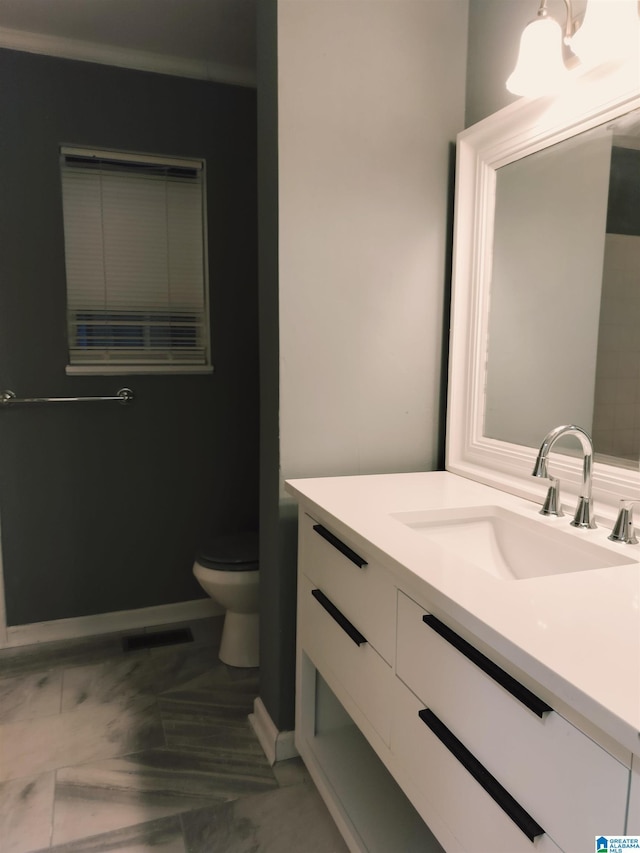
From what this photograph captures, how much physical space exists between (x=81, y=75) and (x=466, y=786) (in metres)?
2.63

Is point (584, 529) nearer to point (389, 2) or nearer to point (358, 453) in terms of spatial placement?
point (358, 453)

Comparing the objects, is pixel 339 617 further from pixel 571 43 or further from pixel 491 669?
pixel 571 43

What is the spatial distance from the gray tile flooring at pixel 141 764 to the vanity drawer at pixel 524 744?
33.0 inches

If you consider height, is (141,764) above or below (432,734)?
below

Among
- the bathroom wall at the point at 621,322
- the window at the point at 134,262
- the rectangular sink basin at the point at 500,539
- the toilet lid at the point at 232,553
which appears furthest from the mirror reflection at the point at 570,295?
the window at the point at 134,262

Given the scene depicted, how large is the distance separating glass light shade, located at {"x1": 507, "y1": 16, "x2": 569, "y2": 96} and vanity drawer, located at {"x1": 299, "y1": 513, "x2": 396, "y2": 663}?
1.10 metres

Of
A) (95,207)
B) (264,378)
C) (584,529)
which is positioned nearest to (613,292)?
(584,529)

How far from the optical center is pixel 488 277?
1.75 meters

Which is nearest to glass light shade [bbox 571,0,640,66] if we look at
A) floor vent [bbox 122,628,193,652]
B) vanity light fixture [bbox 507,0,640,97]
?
vanity light fixture [bbox 507,0,640,97]

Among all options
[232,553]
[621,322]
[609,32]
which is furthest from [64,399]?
[609,32]

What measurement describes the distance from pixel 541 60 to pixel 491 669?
4.05 ft

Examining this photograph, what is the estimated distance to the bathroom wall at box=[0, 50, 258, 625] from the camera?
7.75ft

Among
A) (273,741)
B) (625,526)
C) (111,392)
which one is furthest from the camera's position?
(111,392)

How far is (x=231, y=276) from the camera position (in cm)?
267
